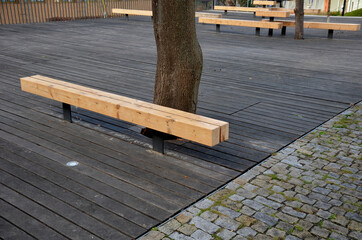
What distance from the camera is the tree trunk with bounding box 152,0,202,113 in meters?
4.68

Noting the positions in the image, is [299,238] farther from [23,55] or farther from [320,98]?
[23,55]

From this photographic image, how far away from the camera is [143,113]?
4.45m

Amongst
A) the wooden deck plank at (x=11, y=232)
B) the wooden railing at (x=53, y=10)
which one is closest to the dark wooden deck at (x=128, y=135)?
the wooden deck plank at (x=11, y=232)

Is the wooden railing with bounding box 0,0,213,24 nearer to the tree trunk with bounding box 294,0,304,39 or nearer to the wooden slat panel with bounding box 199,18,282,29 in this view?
the wooden slat panel with bounding box 199,18,282,29

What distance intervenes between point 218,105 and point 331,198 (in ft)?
9.97

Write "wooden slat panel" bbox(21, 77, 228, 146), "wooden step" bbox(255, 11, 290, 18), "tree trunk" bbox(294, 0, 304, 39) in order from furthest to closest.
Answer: "wooden step" bbox(255, 11, 290, 18) < "tree trunk" bbox(294, 0, 304, 39) < "wooden slat panel" bbox(21, 77, 228, 146)

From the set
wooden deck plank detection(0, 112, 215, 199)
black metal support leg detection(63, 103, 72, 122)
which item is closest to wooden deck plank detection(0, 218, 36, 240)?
wooden deck plank detection(0, 112, 215, 199)

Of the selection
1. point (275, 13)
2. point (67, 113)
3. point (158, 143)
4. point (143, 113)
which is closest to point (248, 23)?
point (275, 13)

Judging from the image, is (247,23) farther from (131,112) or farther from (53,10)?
(131,112)

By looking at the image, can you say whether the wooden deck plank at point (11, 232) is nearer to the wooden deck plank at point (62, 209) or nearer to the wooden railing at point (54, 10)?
the wooden deck plank at point (62, 209)

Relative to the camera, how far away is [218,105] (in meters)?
6.52

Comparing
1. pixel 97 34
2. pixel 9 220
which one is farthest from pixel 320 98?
pixel 97 34

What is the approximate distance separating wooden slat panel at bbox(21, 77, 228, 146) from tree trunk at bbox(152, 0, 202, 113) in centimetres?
51

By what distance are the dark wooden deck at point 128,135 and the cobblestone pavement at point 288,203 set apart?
201mm
